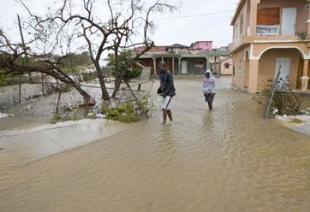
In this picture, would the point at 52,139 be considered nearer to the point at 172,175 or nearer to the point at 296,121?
the point at 172,175

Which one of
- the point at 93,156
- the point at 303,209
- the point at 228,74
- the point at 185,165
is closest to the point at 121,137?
the point at 93,156

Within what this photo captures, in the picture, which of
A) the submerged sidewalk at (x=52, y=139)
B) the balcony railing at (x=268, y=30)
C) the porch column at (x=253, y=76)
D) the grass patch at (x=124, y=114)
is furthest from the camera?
the balcony railing at (x=268, y=30)

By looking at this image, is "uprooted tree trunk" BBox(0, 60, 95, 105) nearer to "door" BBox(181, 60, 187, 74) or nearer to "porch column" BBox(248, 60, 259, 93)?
"porch column" BBox(248, 60, 259, 93)

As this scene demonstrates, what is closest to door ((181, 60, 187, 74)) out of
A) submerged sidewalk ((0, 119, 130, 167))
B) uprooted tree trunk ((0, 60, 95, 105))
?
uprooted tree trunk ((0, 60, 95, 105))

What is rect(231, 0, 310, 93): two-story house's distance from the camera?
1488 centimetres

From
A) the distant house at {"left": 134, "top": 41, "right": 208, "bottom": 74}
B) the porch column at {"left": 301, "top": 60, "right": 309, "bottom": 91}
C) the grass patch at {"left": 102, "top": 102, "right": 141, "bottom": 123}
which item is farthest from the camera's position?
the distant house at {"left": 134, "top": 41, "right": 208, "bottom": 74}

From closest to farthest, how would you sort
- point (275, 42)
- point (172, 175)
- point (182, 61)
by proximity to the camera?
point (172, 175) → point (275, 42) → point (182, 61)

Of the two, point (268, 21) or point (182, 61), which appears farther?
point (182, 61)

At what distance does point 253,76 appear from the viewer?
15.5m

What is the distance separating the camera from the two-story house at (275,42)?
48.8 ft

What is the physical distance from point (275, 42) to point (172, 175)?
13.2 meters

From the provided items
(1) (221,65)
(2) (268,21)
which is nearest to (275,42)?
(2) (268,21)

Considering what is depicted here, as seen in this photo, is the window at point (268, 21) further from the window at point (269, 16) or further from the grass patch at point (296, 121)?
the grass patch at point (296, 121)

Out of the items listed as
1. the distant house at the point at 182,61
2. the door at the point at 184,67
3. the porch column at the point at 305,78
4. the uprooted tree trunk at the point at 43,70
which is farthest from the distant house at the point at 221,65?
the uprooted tree trunk at the point at 43,70
